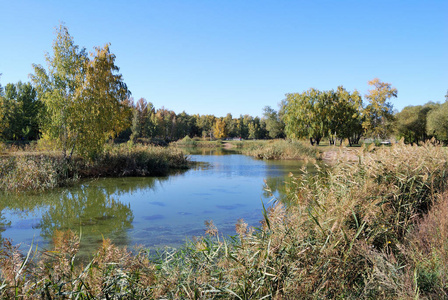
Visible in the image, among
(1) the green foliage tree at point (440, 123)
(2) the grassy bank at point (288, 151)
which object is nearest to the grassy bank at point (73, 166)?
(2) the grassy bank at point (288, 151)

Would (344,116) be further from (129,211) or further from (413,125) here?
(129,211)

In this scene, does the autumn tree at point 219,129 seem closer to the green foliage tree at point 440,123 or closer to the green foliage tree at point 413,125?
the green foliage tree at point 413,125

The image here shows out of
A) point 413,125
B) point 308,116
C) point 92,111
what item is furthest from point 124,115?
point 413,125

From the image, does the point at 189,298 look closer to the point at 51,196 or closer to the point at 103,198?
the point at 103,198

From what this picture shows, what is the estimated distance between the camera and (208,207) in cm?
933

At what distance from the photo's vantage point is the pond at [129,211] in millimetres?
6582

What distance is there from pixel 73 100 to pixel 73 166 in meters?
2.97

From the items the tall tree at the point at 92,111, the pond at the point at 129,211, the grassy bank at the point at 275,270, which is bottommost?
the pond at the point at 129,211

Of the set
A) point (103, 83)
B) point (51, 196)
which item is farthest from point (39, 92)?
point (51, 196)

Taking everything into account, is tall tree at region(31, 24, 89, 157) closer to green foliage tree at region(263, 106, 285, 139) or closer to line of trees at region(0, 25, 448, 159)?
line of trees at region(0, 25, 448, 159)

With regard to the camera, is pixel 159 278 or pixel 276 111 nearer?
pixel 159 278

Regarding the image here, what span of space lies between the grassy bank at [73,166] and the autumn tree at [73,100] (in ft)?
2.41

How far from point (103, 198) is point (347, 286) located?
364 inches

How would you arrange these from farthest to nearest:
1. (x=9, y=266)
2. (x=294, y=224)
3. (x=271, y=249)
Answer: (x=294, y=224), (x=271, y=249), (x=9, y=266)
